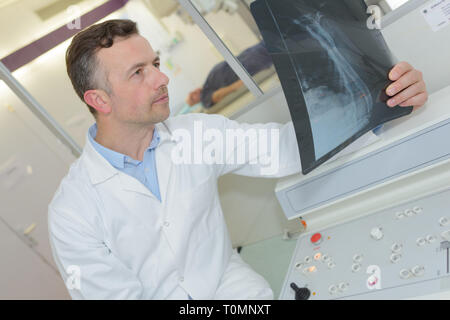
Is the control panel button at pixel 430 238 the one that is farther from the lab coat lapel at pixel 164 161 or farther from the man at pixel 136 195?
the lab coat lapel at pixel 164 161

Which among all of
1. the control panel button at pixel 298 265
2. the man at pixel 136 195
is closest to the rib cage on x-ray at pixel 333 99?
the man at pixel 136 195

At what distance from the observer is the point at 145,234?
1.30 meters

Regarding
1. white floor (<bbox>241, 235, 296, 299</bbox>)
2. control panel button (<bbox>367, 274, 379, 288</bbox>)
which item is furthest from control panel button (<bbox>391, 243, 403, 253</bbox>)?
white floor (<bbox>241, 235, 296, 299</bbox>)

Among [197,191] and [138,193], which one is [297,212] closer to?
A: [197,191]

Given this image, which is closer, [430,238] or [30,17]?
[430,238]

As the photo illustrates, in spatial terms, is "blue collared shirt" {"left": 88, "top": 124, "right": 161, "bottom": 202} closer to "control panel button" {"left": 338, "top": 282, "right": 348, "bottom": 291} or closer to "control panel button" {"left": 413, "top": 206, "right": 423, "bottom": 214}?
"control panel button" {"left": 338, "top": 282, "right": 348, "bottom": 291}

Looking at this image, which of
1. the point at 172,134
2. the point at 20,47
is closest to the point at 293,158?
the point at 172,134

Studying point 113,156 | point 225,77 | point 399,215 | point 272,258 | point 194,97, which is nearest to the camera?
point 399,215

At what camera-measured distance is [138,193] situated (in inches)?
51.2

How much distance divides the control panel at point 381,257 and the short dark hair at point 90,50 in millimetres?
956

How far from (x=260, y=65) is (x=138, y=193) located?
3.09ft

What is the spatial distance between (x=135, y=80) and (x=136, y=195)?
402mm

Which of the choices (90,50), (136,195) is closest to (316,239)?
(136,195)

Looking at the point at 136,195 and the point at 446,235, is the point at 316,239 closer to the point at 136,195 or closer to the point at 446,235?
the point at 446,235
